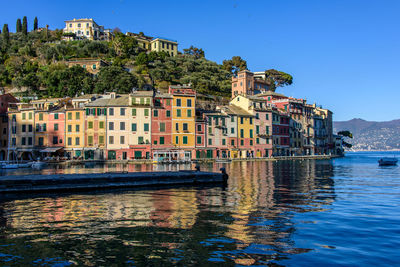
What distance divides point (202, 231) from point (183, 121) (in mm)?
54486

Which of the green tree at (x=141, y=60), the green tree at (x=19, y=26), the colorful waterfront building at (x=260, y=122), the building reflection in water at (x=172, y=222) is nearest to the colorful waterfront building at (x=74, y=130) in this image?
the colorful waterfront building at (x=260, y=122)

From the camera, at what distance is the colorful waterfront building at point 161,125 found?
6444 cm

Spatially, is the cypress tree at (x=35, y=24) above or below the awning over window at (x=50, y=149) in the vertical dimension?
above

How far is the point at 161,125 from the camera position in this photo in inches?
2557

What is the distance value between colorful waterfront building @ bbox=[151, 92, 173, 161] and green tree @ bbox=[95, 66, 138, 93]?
1900 centimetres

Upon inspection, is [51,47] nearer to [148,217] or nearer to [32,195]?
[32,195]

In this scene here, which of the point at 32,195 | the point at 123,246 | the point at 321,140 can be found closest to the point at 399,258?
the point at 123,246

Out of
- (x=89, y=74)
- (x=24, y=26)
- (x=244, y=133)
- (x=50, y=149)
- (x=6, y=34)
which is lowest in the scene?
(x=50, y=149)

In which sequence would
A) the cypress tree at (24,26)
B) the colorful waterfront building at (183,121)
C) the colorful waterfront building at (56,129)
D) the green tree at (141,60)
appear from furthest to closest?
the cypress tree at (24,26), the green tree at (141,60), the colorful waterfront building at (183,121), the colorful waterfront building at (56,129)

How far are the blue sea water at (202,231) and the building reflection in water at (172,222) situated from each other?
0.12 ft

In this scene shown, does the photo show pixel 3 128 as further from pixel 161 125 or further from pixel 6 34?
pixel 6 34

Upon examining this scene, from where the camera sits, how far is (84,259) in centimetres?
921

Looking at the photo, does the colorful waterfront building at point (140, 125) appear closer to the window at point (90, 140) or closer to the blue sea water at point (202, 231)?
the window at point (90, 140)

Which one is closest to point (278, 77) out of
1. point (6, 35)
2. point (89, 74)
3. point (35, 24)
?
point (89, 74)
